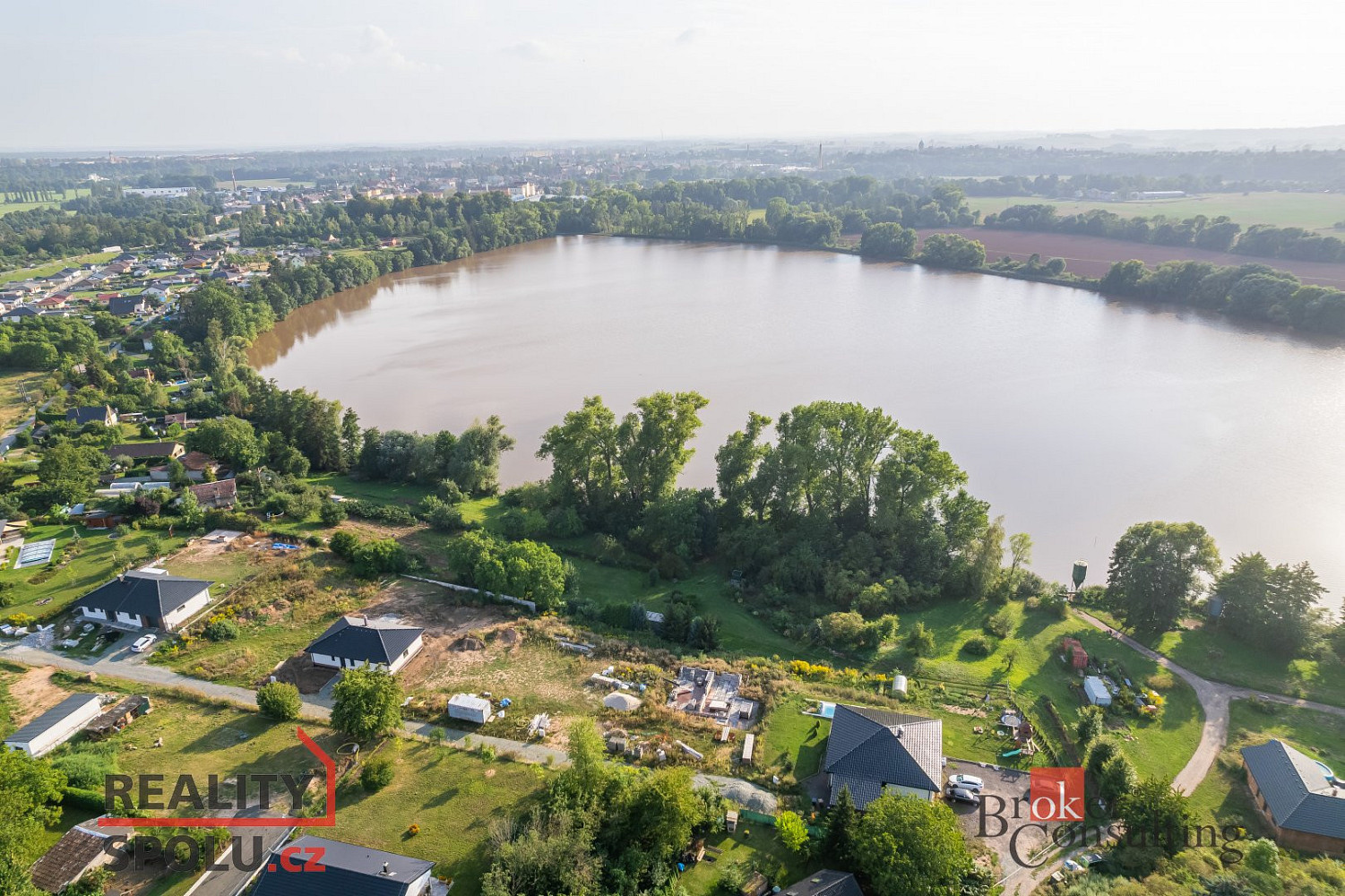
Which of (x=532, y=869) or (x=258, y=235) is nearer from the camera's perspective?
(x=532, y=869)

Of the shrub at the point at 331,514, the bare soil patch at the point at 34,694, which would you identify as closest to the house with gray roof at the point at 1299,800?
the bare soil patch at the point at 34,694

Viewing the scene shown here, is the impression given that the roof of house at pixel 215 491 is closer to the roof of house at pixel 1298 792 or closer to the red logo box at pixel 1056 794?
the red logo box at pixel 1056 794

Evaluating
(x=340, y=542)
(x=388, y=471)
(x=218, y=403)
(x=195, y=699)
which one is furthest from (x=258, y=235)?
(x=195, y=699)

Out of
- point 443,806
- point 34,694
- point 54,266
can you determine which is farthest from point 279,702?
point 54,266

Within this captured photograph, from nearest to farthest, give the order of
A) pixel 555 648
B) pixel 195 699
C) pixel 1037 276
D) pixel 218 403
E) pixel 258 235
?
pixel 195 699 → pixel 555 648 → pixel 218 403 → pixel 1037 276 → pixel 258 235

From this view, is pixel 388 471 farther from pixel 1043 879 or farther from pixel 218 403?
pixel 1043 879

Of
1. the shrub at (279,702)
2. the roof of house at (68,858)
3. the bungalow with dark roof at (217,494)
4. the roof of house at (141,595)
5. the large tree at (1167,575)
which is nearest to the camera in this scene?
the roof of house at (68,858)
